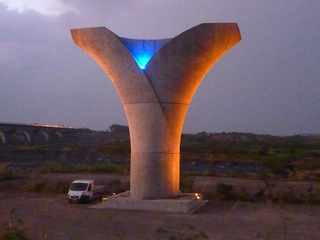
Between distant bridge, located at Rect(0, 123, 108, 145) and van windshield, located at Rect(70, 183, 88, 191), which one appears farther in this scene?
distant bridge, located at Rect(0, 123, 108, 145)

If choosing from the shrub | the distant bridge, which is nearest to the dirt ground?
the shrub

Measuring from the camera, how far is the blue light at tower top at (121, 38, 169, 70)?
23234 millimetres

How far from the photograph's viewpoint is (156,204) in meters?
21.8

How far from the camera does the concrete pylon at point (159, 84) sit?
22.5 m

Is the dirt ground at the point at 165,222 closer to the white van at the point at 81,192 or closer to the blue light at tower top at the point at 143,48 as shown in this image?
the white van at the point at 81,192

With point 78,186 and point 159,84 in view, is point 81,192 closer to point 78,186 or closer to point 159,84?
point 78,186

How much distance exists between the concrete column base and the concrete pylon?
0.63 meters

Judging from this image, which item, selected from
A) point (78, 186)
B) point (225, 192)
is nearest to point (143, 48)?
point (78, 186)

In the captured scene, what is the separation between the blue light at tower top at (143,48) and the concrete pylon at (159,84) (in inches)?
3.0

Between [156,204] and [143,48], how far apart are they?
6.51m

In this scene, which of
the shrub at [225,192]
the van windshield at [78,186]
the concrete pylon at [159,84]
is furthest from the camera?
the shrub at [225,192]

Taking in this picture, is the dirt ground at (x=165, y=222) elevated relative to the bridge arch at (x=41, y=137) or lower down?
lower down

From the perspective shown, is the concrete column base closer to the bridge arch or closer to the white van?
the white van

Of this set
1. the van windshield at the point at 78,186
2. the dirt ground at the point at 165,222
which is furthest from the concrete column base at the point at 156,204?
the van windshield at the point at 78,186
